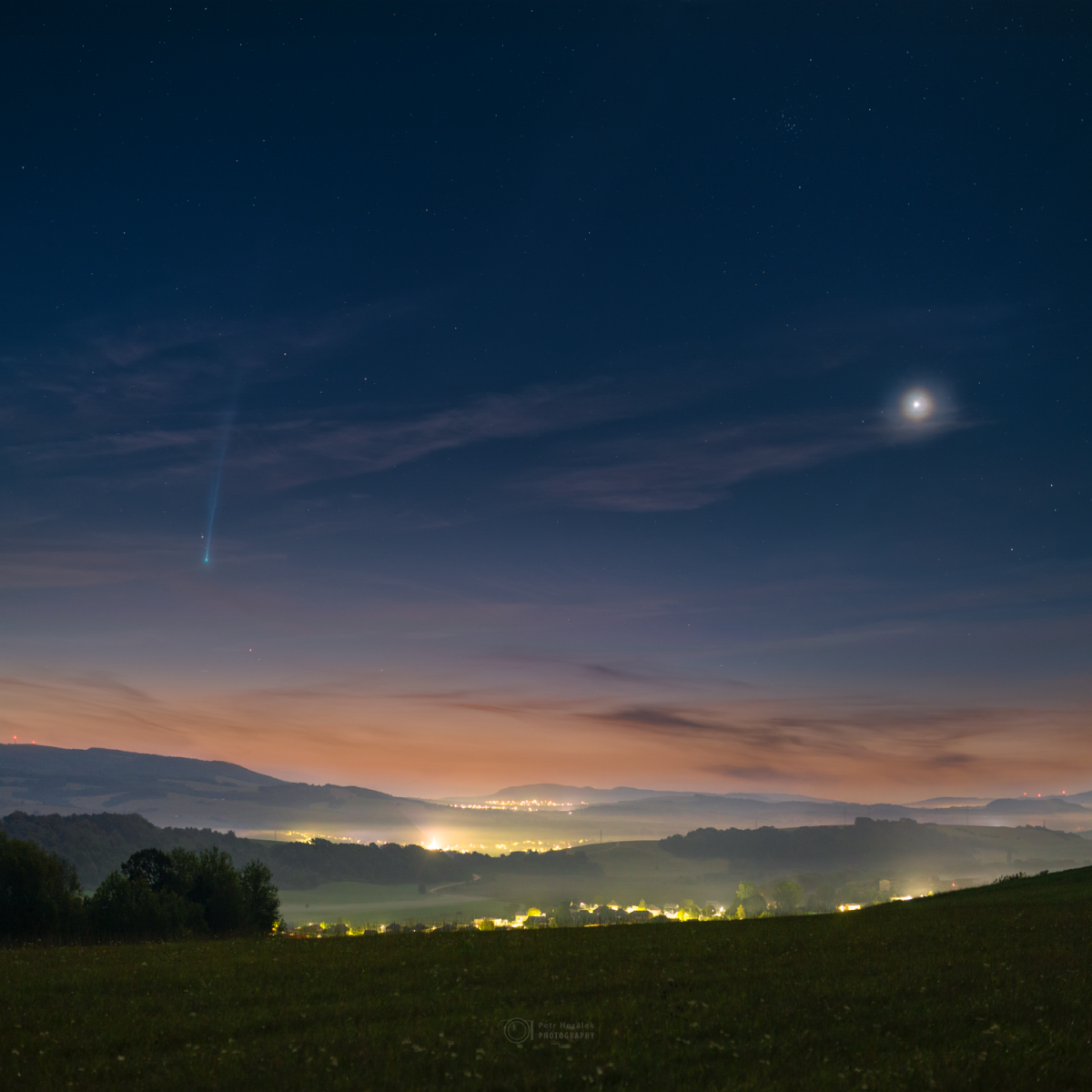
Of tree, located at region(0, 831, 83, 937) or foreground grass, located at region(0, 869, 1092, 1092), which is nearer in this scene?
foreground grass, located at region(0, 869, 1092, 1092)

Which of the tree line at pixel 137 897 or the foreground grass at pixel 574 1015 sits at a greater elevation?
the foreground grass at pixel 574 1015

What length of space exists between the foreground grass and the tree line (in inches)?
1622

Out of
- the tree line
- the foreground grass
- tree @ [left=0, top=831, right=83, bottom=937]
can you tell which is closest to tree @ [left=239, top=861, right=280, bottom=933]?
the tree line

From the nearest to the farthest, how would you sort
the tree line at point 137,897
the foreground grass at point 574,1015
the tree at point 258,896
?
1. the foreground grass at point 574,1015
2. the tree line at point 137,897
3. the tree at point 258,896

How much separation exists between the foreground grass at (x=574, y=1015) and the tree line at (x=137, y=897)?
41.2m

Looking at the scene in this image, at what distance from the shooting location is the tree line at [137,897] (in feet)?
190

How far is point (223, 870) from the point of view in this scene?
68.9 meters

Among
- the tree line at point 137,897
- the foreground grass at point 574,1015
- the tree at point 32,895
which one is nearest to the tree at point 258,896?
the tree line at point 137,897

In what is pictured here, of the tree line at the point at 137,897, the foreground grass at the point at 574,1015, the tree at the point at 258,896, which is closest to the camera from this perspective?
the foreground grass at the point at 574,1015

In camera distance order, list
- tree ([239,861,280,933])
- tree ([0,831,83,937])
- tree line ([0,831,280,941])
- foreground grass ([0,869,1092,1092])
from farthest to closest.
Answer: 1. tree ([239,861,280,933])
2. tree line ([0,831,280,941])
3. tree ([0,831,83,937])
4. foreground grass ([0,869,1092,1092])

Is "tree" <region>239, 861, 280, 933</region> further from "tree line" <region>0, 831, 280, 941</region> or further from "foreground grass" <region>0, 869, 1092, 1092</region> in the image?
"foreground grass" <region>0, 869, 1092, 1092</region>

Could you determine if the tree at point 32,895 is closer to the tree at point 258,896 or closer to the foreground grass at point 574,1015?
the tree at point 258,896

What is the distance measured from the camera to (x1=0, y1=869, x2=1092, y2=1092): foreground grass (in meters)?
11.4

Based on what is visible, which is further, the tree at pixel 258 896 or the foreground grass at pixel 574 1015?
the tree at pixel 258 896
